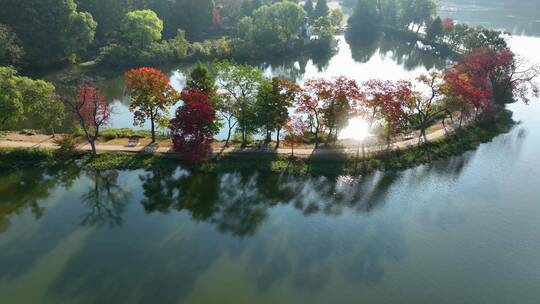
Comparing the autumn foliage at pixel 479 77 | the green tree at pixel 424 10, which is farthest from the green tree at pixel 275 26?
the autumn foliage at pixel 479 77

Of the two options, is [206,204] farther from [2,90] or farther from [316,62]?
[316,62]

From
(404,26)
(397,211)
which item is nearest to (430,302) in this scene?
(397,211)

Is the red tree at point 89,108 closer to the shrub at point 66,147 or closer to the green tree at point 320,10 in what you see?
the shrub at point 66,147

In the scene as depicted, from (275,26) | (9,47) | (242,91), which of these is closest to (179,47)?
(275,26)

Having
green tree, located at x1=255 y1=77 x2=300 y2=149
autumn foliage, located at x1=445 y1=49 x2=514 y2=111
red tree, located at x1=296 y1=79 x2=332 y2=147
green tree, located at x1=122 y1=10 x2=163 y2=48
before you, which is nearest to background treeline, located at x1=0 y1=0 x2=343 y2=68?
green tree, located at x1=122 y1=10 x2=163 y2=48

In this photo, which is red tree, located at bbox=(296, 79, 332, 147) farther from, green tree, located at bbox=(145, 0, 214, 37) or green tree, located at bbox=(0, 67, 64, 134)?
green tree, located at bbox=(145, 0, 214, 37)

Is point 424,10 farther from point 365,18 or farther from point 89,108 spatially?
point 89,108
